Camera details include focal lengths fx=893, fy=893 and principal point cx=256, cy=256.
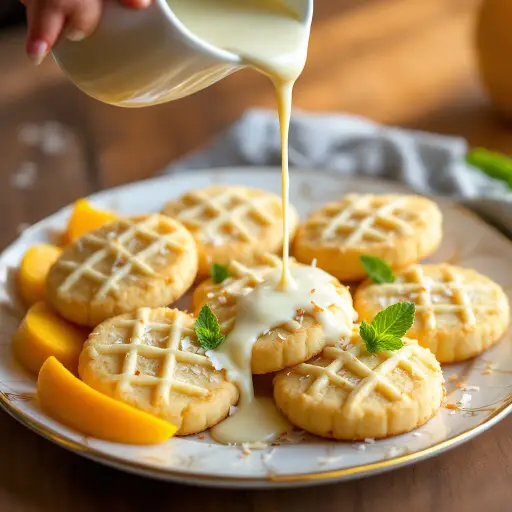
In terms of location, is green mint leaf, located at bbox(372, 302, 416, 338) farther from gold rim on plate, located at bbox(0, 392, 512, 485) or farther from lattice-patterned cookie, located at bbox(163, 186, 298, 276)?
lattice-patterned cookie, located at bbox(163, 186, 298, 276)

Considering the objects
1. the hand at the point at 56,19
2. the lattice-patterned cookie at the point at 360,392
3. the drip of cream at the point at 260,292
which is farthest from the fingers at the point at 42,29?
the lattice-patterned cookie at the point at 360,392

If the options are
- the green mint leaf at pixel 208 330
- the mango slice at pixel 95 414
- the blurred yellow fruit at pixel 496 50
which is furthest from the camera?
the blurred yellow fruit at pixel 496 50

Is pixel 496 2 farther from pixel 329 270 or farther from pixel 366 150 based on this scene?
pixel 329 270

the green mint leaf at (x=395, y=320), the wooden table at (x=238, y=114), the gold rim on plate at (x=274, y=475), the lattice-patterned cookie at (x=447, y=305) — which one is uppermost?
the green mint leaf at (x=395, y=320)

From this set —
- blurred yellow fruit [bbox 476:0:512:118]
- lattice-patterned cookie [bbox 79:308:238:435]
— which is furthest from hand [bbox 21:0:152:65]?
blurred yellow fruit [bbox 476:0:512:118]

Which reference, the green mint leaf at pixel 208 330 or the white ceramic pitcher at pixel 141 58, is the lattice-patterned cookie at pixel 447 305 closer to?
the green mint leaf at pixel 208 330

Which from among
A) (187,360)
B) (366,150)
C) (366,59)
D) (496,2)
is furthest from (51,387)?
(366,59)
